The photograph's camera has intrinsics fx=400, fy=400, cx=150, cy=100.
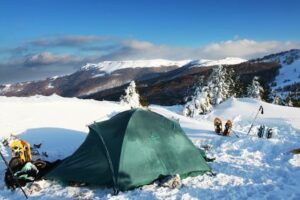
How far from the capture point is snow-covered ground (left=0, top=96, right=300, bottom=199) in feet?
38.7

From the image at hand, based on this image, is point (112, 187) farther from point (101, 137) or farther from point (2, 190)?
point (2, 190)

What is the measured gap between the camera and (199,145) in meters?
18.9

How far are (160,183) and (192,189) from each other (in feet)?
3.39

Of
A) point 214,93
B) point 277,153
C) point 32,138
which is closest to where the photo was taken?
point 277,153

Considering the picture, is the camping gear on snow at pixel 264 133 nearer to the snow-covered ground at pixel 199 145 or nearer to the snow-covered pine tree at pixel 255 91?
the snow-covered ground at pixel 199 145

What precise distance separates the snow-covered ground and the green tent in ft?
1.25

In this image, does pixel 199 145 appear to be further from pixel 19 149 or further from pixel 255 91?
pixel 255 91

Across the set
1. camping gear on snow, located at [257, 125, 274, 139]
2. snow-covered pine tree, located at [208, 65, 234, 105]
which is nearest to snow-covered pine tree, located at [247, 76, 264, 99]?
snow-covered pine tree, located at [208, 65, 234, 105]

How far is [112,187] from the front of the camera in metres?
12.4

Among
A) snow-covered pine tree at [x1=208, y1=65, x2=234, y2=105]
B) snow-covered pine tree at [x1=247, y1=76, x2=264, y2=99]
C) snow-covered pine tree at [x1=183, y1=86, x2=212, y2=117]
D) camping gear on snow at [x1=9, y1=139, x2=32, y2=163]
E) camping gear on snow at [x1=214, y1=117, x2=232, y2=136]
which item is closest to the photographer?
camping gear on snow at [x1=9, y1=139, x2=32, y2=163]

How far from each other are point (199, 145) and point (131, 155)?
6.69 metres

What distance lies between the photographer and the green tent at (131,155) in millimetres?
12570

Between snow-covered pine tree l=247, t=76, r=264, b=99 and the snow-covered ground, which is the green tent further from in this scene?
snow-covered pine tree l=247, t=76, r=264, b=99

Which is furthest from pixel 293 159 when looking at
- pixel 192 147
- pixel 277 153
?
pixel 192 147
